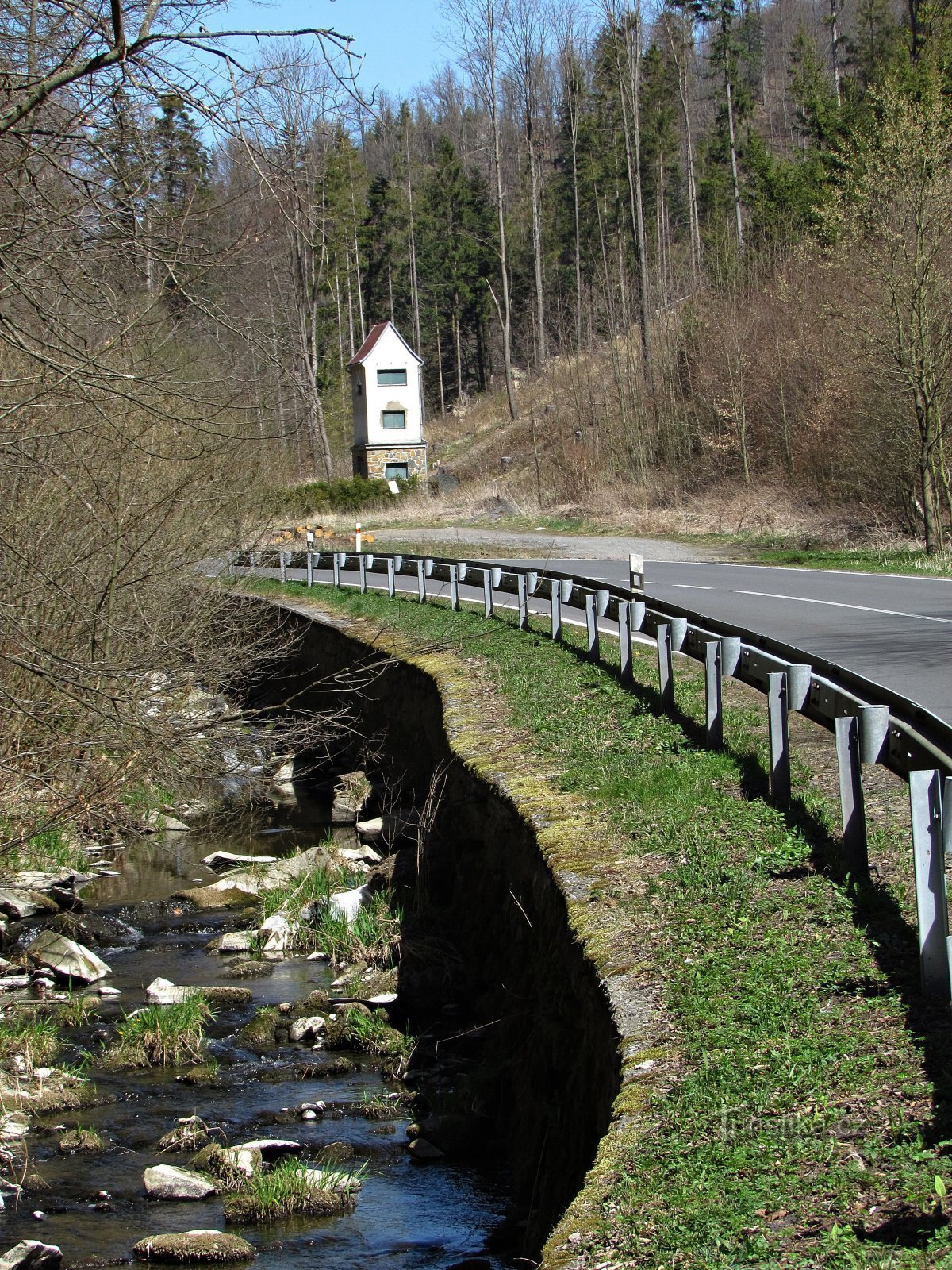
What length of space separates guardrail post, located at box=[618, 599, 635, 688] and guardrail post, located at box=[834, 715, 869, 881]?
5.21 meters

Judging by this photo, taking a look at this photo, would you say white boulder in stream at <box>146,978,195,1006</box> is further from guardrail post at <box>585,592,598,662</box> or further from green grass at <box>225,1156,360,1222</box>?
guardrail post at <box>585,592,598,662</box>

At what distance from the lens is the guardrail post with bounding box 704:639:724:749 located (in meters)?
8.73

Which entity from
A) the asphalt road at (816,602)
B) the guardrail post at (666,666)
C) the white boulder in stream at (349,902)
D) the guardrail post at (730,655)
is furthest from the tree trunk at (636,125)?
the guardrail post at (730,655)

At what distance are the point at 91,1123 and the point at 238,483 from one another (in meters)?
9.27

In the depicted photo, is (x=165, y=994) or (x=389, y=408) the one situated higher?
(x=389, y=408)

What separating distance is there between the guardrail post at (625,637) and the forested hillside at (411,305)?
3.24 m

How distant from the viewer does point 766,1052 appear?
459 cm

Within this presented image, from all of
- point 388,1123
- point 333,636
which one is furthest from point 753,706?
point 333,636

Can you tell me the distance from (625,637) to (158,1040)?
5214 millimetres

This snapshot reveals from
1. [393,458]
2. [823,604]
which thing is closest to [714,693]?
[823,604]

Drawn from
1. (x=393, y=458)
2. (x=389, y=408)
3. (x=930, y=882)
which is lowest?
(x=930, y=882)

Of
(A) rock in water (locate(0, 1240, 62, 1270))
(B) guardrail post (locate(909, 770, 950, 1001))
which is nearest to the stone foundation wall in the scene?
(A) rock in water (locate(0, 1240, 62, 1270))

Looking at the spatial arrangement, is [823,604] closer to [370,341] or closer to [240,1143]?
[240,1143]

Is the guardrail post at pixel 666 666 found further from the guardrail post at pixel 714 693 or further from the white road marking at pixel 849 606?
the white road marking at pixel 849 606
